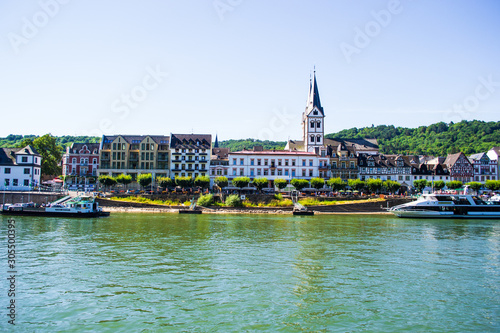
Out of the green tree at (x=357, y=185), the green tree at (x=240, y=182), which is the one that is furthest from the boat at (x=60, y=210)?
the green tree at (x=357, y=185)

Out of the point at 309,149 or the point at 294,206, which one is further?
the point at 309,149

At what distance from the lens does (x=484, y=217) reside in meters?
60.6

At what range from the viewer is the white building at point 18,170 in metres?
72.7

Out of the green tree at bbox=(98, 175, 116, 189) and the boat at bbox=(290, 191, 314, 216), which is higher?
the green tree at bbox=(98, 175, 116, 189)

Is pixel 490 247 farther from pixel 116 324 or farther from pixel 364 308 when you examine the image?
pixel 116 324

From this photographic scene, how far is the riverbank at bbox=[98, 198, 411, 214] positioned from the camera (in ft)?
218

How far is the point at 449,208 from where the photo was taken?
61.0 m

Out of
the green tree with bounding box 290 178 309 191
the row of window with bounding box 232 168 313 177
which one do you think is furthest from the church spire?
the green tree with bounding box 290 178 309 191

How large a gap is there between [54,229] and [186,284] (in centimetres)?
2556

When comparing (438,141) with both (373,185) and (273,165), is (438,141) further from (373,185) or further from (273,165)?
(273,165)

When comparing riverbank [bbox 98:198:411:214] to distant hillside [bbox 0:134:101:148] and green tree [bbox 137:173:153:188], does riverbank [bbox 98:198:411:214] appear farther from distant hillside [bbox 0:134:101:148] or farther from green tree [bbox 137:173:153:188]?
distant hillside [bbox 0:134:101:148]

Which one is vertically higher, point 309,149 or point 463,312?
point 309,149

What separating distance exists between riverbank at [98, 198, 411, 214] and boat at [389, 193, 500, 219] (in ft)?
23.4

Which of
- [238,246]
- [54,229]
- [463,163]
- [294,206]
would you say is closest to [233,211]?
[294,206]
